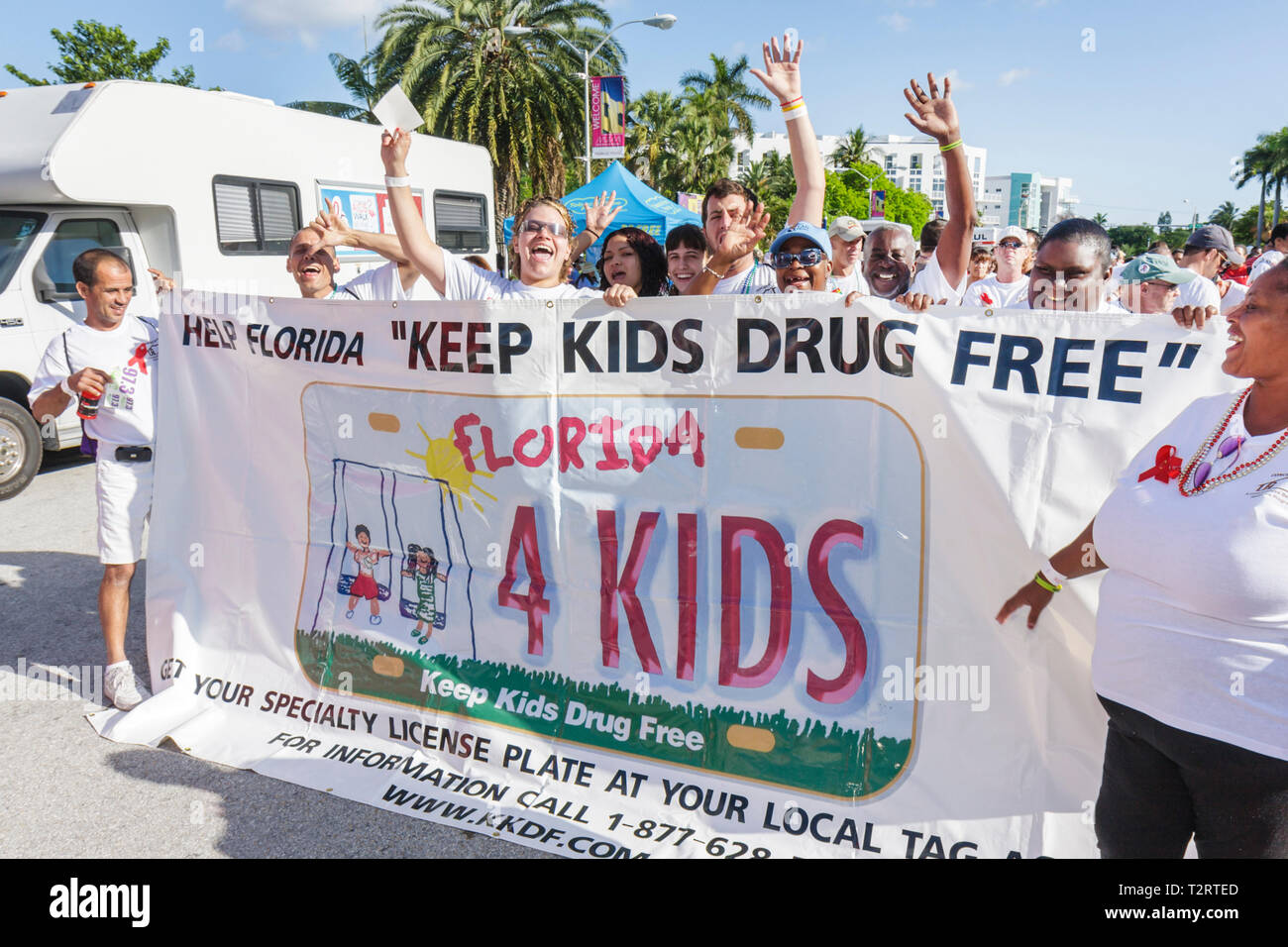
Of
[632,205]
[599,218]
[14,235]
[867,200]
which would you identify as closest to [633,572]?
[599,218]

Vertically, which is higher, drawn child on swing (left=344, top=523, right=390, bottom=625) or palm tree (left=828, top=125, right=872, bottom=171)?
palm tree (left=828, top=125, right=872, bottom=171)

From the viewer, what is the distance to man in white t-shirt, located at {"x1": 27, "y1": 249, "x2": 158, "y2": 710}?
380 centimetres

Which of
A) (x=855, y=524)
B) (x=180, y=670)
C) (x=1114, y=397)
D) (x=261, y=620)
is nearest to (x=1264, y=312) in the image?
(x=1114, y=397)

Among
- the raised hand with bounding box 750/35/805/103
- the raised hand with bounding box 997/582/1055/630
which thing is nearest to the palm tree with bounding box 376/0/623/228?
the raised hand with bounding box 750/35/805/103

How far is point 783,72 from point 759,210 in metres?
0.64

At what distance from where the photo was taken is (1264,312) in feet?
5.92

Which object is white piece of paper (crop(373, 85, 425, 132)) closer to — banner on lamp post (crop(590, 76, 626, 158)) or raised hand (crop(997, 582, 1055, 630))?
raised hand (crop(997, 582, 1055, 630))

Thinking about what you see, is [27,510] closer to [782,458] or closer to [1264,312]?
[782,458]

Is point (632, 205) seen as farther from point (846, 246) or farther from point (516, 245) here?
point (516, 245)

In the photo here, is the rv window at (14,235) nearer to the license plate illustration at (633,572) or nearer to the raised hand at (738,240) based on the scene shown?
the license plate illustration at (633,572)

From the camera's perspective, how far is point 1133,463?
2020mm

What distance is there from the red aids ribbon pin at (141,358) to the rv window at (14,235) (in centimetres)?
465

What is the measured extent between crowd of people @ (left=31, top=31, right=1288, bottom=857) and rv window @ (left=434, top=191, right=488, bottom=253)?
745cm
